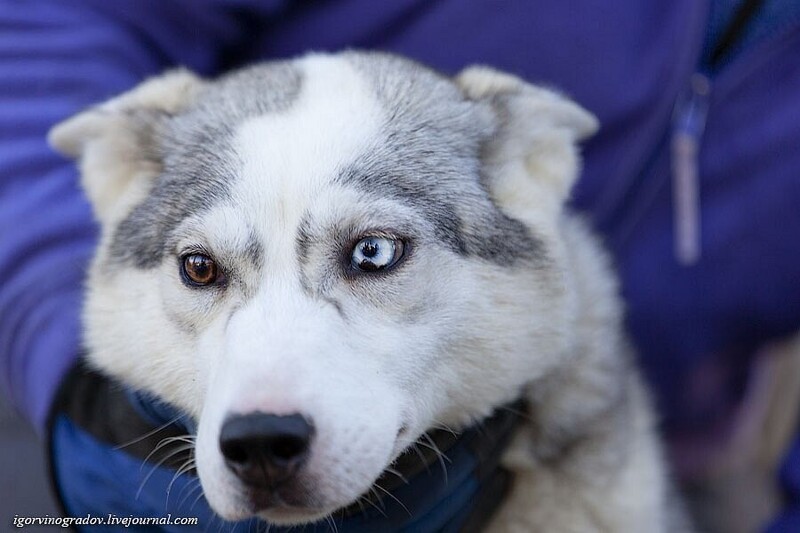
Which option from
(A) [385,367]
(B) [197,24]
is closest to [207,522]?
(A) [385,367]

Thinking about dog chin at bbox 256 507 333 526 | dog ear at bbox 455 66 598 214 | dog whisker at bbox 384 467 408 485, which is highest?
dog ear at bbox 455 66 598 214

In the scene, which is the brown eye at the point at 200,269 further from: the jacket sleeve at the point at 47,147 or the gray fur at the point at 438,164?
the jacket sleeve at the point at 47,147

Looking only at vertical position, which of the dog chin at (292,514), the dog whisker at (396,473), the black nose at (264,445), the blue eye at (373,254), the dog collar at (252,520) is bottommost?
the dog collar at (252,520)

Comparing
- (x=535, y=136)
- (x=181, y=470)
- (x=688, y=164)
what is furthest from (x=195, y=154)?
(x=688, y=164)

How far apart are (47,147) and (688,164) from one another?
1.90 m

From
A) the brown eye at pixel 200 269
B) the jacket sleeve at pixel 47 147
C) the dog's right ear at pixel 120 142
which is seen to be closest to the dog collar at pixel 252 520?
the jacket sleeve at pixel 47 147

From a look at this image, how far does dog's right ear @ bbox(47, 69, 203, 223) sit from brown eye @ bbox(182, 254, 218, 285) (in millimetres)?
334

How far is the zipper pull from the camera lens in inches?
95.9

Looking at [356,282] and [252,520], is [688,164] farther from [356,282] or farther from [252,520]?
[252,520]

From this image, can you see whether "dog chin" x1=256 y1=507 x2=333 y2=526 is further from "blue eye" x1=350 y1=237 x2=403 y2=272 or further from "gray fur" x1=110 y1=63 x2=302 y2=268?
"gray fur" x1=110 y1=63 x2=302 y2=268

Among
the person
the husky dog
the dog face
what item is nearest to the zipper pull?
the person

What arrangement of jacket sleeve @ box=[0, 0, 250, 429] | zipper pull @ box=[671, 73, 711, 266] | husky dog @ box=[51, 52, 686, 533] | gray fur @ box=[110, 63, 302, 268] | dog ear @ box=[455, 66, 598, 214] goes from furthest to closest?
zipper pull @ box=[671, 73, 711, 266], jacket sleeve @ box=[0, 0, 250, 429], dog ear @ box=[455, 66, 598, 214], gray fur @ box=[110, 63, 302, 268], husky dog @ box=[51, 52, 686, 533]

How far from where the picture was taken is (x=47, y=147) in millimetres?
2281

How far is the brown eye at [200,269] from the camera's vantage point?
170 centimetres
